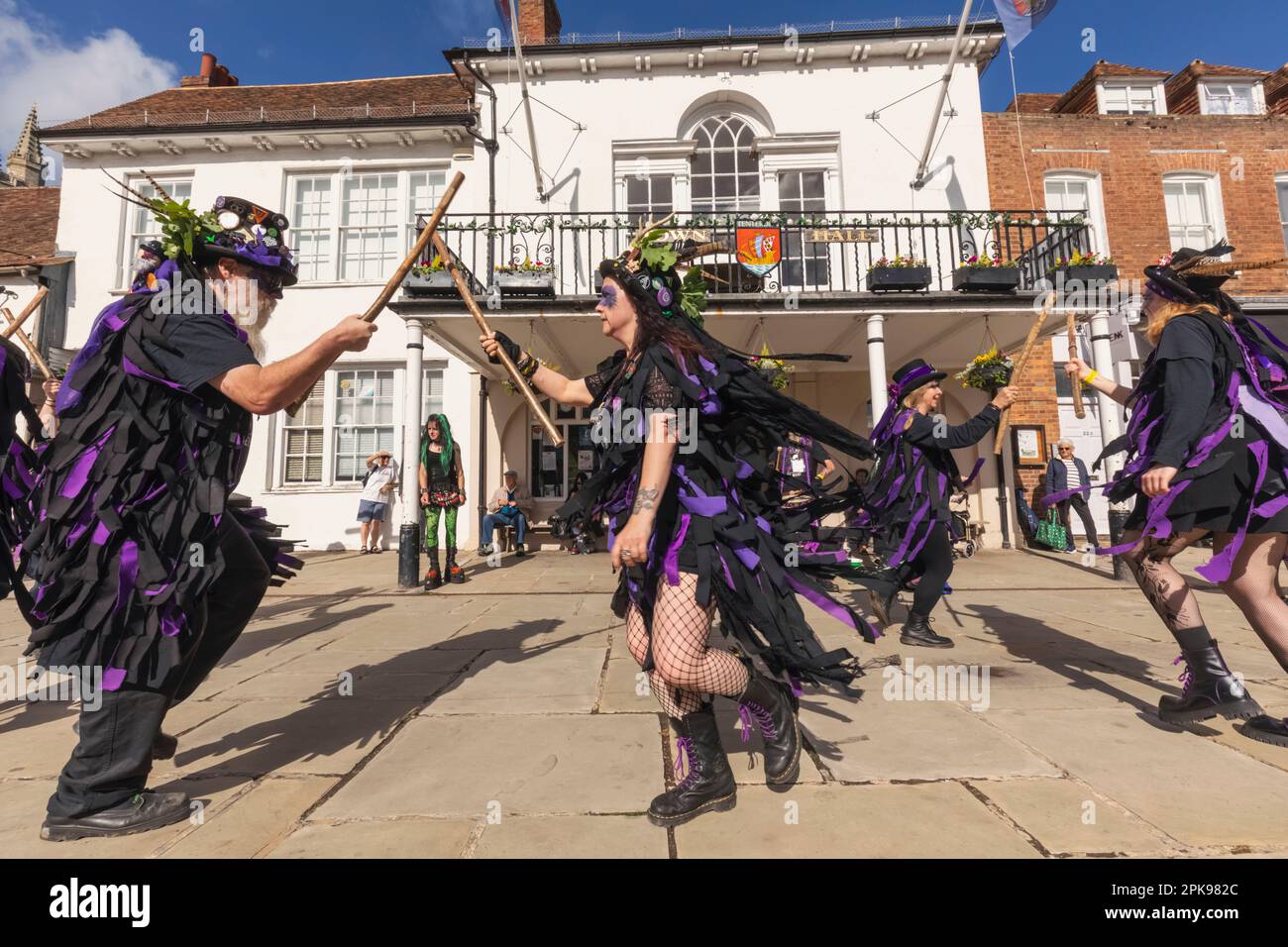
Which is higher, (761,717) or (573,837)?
(761,717)

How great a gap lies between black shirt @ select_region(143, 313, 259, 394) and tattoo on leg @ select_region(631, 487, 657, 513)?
128 cm

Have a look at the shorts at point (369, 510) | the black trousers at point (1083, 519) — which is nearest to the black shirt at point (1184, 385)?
the black trousers at point (1083, 519)

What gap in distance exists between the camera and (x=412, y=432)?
23.8 feet

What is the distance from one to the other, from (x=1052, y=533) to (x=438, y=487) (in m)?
9.22

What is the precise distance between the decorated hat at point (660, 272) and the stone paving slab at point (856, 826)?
1.65 metres

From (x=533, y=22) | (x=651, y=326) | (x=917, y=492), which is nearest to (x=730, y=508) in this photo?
(x=651, y=326)

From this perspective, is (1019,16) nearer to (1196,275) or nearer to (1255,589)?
(1196,275)

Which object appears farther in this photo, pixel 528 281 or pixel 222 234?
pixel 528 281

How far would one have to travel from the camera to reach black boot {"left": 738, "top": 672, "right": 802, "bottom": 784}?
1.95 meters

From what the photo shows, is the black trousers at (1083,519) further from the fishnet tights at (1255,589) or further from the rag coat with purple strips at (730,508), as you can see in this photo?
the rag coat with purple strips at (730,508)

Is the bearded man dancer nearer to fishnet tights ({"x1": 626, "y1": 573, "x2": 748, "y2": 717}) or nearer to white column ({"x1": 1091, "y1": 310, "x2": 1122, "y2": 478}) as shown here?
fishnet tights ({"x1": 626, "y1": 573, "x2": 748, "y2": 717})

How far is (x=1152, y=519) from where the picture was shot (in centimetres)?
245
